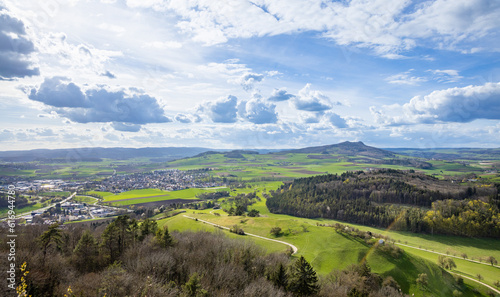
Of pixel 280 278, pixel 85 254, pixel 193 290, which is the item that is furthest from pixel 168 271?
pixel 85 254

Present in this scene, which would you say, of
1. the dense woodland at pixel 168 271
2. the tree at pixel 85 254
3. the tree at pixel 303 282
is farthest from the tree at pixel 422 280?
the tree at pixel 85 254

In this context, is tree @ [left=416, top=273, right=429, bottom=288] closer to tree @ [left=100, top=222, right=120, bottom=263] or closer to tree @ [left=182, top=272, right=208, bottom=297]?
tree @ [left=182, top=272, right=208, bottom=297]

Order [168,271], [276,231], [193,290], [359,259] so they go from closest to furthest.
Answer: [193,290]
[168,271]
[359,259]
[276,231]

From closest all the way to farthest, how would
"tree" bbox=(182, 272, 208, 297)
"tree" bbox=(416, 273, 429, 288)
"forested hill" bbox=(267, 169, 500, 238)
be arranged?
1. "tree" bbox=(182, 272, 208, 297)
2. "tree" bbox=(416, 273, 429, 288)
3. "forested hill" bbox=(267, 169, 500, 238)

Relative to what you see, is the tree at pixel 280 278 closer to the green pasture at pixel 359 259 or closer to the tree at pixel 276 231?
the green pasture at pixel 359 259

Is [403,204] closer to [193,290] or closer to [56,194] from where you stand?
[193,290]

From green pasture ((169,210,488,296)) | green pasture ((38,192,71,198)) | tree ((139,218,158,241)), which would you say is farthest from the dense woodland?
green pasture ((38,192,71,198))
